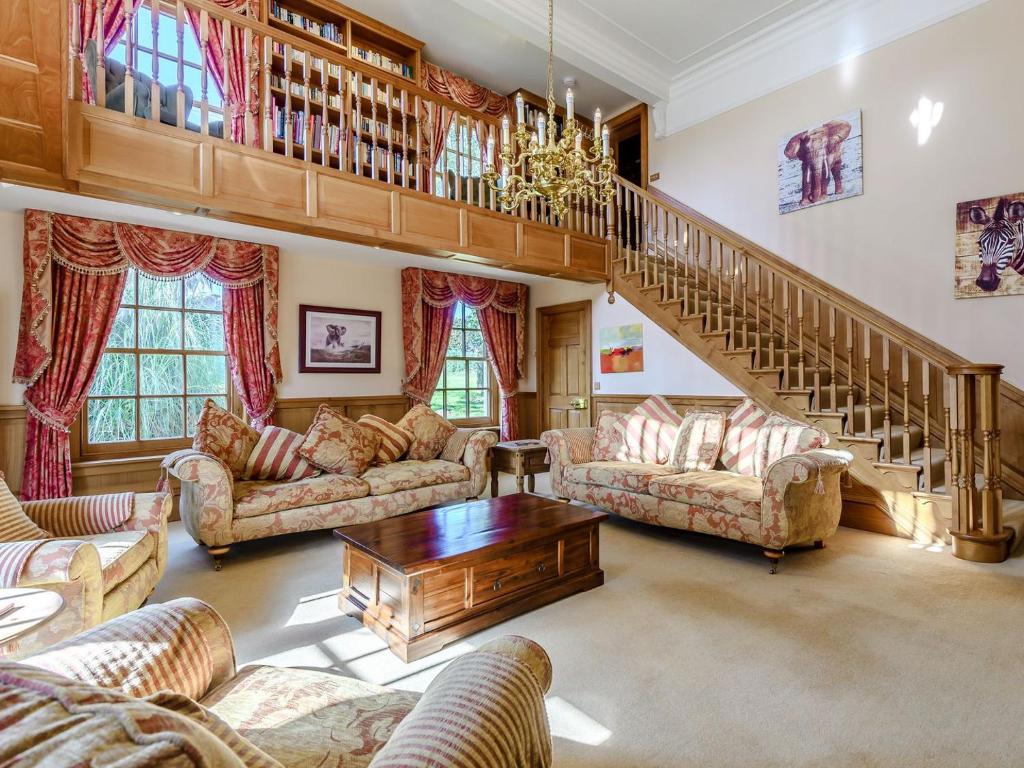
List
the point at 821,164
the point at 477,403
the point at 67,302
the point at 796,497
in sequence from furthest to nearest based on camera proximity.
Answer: the point at 477,403 < the point at 821,164 < the point at 67,302 < the point at 796,497

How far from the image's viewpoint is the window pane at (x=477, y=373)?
7.17 meters

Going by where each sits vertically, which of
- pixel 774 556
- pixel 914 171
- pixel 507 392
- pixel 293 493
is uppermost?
pixel 914 171

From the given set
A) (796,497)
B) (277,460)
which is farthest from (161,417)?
(796,497)

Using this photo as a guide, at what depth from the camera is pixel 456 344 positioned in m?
7.04

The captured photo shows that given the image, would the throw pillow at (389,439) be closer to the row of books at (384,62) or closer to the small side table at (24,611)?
the small side table at (24,611)

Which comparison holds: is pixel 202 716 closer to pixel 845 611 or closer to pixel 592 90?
pixel 845 611

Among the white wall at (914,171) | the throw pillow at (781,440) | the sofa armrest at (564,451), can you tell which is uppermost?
the white wall at (914,171)

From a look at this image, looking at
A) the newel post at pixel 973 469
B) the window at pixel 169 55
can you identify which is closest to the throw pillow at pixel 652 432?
the newel post at pixel 973 469

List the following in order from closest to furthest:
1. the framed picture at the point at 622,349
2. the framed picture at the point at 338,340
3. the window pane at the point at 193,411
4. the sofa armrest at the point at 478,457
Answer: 1. the sofa armrest at the point at 478,457
2. the window pane at the point at 193,411
3. the framed picture at the point at 338,340
4. the framed picture at the point at 622,349

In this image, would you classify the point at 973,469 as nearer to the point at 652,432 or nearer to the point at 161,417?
the point at 652,432

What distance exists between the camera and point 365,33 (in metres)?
5.95

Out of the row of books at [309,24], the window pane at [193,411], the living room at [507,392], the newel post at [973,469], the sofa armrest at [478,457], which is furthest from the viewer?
the row of books at [309,24]

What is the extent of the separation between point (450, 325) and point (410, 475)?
8.90 ft

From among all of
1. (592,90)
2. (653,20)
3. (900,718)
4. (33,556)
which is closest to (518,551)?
(900,718)
